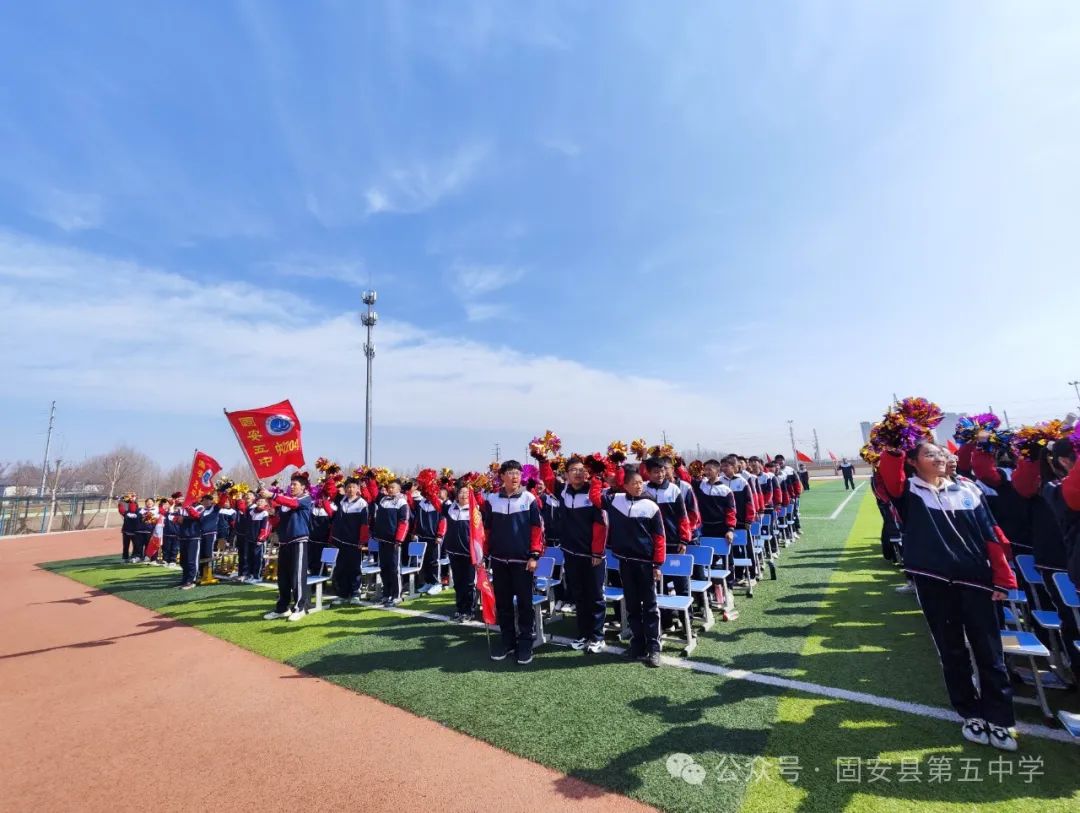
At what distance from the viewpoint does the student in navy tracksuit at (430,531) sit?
10.5 m

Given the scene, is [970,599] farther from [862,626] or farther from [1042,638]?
[862,626]

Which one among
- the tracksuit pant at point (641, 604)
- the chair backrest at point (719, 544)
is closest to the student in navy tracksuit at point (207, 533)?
the tracksuit pant at point (641, 604)

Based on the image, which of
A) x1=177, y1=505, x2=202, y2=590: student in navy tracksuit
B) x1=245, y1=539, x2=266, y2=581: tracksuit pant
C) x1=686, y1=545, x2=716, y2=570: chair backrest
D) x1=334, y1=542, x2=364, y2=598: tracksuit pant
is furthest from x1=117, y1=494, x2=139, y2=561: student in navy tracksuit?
x1=686, y1=545, x2=716, y2=570: chair backrest

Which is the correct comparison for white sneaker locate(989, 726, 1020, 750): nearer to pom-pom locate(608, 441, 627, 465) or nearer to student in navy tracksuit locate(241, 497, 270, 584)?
pom-pom locate(608, 441, 627, 465)

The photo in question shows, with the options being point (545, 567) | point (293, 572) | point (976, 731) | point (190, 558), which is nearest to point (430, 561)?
point (293, 572)

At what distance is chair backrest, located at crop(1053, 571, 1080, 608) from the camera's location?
405 centimetres

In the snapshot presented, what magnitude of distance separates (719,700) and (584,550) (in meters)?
2.39

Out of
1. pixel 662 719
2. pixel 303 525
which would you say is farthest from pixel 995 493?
pixel 303 525

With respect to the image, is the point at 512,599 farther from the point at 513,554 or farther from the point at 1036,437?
the point at 1036,437

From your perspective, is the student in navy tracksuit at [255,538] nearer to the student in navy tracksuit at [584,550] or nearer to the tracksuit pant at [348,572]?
the tracksuit pant at [348,572]

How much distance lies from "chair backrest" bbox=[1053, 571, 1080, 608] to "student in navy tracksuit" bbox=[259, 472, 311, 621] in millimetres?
10083

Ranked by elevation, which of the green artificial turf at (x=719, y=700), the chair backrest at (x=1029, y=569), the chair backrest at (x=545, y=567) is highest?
the chair backrest at (x=1029, y=569)

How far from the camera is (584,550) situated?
6387mm

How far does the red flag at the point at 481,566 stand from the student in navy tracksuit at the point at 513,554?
0.37 feet
